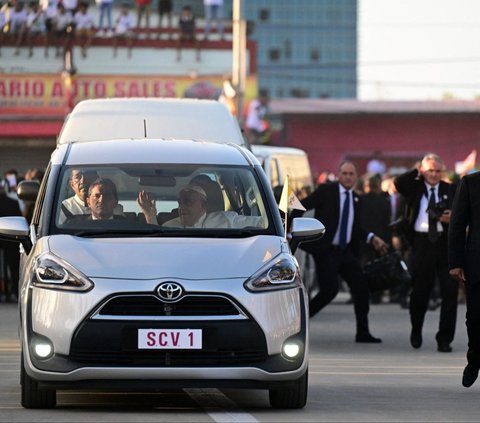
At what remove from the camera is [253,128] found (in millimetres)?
50562

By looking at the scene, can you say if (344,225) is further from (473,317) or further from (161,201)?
(161,201)

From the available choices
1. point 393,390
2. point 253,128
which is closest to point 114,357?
point 393,390

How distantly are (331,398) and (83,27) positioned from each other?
41.8 m

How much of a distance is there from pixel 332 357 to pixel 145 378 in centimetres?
569

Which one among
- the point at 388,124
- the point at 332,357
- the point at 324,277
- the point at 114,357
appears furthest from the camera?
the point at 388,124

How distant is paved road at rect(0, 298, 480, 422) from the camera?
35.5 ft

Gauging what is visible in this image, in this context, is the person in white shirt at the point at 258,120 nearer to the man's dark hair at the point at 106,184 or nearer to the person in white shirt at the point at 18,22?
the person in white shirt at the point at 18,22

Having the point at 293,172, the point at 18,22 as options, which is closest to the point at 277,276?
the point at 293,172

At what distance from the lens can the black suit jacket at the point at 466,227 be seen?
42.1 feet

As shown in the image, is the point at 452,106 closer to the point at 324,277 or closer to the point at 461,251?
the point at 324,277

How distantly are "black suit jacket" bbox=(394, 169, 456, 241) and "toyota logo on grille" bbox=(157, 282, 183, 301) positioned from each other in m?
7.39

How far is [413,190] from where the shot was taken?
17938 mm

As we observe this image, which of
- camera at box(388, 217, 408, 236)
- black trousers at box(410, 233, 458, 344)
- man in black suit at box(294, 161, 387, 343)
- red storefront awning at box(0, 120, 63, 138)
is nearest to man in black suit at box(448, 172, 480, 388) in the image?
black trousers at box(410, 233, 458, 344)

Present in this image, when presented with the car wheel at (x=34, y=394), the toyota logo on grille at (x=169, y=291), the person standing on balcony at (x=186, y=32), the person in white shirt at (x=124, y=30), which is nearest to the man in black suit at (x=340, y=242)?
the car wheel at (x=34, y=394)
